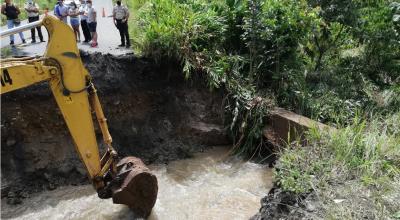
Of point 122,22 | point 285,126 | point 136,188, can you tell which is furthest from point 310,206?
point 122,22

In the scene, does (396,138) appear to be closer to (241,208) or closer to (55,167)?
(241,208)

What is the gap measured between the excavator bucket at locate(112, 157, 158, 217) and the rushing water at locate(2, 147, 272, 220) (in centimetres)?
32

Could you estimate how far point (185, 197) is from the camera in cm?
665

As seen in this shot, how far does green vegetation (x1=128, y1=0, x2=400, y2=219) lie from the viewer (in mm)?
7945

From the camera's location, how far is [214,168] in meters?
7.67

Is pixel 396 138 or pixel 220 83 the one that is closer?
pixel 396 138

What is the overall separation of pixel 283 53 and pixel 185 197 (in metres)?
3.75

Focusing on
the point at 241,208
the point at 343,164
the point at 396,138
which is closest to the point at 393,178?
the point at 343,164

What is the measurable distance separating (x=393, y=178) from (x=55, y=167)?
5.41 m

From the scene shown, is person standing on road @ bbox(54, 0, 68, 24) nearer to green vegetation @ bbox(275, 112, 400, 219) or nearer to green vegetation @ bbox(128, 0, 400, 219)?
green vegetation @ bbox(128, 0, 400, 219)

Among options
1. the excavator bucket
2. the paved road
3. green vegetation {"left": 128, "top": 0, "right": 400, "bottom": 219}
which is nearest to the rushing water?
the excavator bucket

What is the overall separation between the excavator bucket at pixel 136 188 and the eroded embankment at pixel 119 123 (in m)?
1.76

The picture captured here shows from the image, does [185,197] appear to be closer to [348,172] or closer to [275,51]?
[348,172]

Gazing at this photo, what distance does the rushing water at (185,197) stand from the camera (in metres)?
6.23
